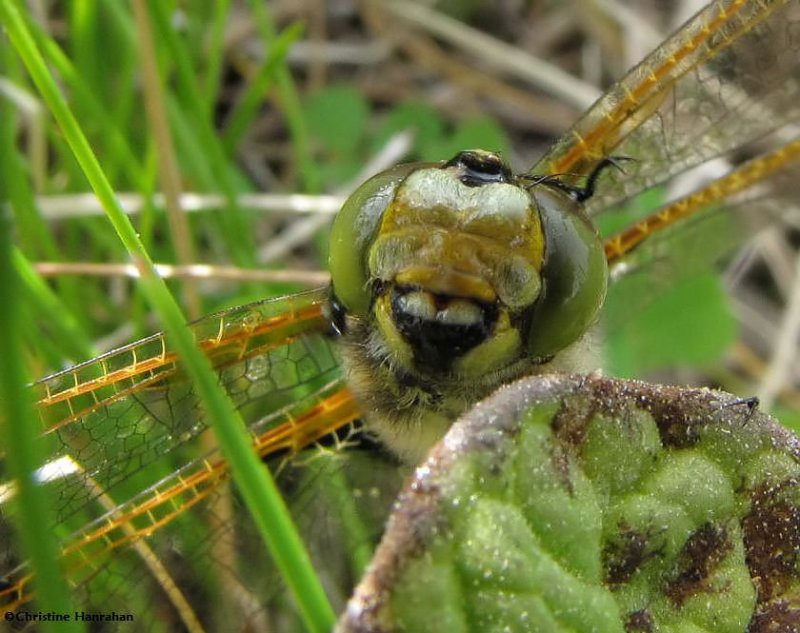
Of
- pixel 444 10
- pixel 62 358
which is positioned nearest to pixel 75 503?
pixel 62 358

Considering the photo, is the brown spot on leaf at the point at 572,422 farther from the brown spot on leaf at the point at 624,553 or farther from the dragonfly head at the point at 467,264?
the dragonfly head at the point at 467,264

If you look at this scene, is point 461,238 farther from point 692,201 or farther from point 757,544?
point 692,201

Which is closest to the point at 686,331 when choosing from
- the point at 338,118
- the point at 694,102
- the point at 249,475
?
the point at 694,102

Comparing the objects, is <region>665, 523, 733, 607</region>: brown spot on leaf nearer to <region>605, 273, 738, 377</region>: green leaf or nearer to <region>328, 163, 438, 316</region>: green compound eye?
<region>328, 163, 438, 316</region>: green compound eye

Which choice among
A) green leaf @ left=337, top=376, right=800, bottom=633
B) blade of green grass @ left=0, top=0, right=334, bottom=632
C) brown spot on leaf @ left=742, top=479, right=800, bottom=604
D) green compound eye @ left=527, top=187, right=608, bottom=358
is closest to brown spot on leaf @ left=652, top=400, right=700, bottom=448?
green leaf @ left=337, top=376, right=800, bottom=633

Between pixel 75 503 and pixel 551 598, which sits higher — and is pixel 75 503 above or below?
above

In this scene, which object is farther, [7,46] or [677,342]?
[677,342]

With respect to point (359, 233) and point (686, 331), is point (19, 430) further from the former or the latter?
point (686, 331)
